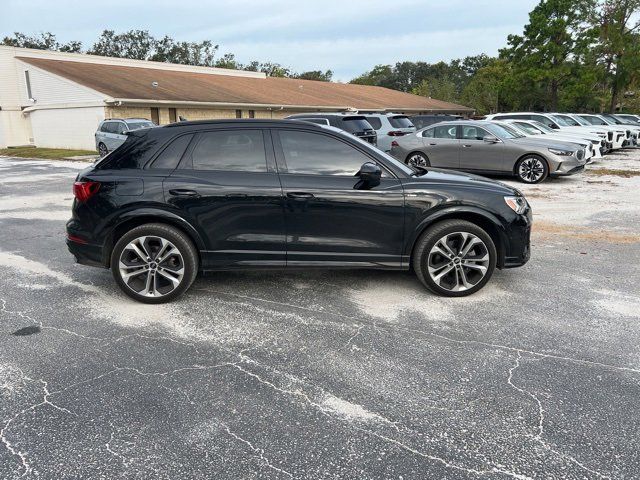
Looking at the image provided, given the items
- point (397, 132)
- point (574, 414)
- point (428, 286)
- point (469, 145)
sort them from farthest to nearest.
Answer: point (397, 132)
point (469, 145)
point (428, 286)
point (574, 414)

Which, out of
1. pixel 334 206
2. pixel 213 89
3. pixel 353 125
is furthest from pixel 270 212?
pixel 213 89

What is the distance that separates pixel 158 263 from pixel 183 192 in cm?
71

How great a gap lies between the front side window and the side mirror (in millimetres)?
9369

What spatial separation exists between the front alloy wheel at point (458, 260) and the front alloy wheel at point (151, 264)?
2.42m

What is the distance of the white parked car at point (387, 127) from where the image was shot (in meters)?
16.6

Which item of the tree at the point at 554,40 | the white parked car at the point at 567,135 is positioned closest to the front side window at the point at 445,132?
the white parked car at the point at 567,135

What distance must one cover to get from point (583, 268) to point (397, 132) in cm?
1165

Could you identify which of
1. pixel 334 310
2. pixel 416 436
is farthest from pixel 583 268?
pixel 416 436

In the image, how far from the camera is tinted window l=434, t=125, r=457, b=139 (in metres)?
13.3

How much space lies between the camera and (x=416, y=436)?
2.80m

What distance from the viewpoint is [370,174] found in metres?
4.55

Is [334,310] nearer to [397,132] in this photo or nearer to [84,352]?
[84,352]

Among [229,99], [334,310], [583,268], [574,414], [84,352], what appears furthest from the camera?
[229,99]

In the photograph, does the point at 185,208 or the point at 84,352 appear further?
the point at 185,208
